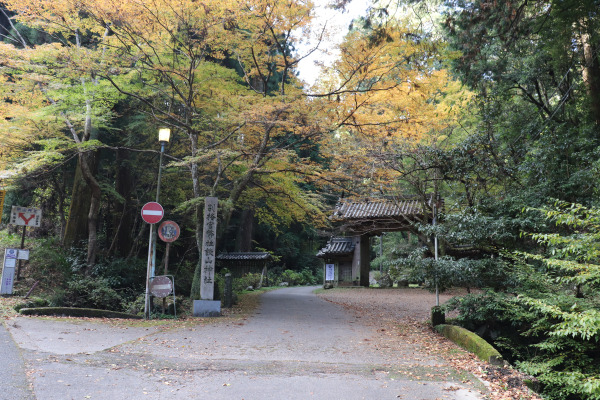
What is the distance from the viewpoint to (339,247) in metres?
26.6

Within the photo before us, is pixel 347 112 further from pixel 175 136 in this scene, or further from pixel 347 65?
pixel 175 136

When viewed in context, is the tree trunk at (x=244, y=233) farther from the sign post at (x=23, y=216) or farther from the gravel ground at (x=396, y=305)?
the sign post at (x=23, y=216)

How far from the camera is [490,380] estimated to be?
550 cm

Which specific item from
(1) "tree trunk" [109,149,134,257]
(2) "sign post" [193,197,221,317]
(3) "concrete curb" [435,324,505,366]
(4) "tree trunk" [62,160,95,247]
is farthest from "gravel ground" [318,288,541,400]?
(4) "tree trunk" [62,160,95,247]

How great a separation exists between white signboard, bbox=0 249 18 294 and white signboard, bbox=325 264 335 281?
58.5ft

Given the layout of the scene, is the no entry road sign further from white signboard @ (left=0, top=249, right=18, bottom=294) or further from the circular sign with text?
white signboard @ (left=0, top=249, right=18, bottom=294)

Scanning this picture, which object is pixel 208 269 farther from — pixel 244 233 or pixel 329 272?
pixel 244 233

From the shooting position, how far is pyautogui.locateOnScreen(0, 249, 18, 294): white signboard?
12.1 meters

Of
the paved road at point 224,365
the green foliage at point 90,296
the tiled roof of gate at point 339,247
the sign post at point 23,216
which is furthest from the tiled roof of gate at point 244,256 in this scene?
the paved road at point 224,365

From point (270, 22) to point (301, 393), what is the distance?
923 centimetres

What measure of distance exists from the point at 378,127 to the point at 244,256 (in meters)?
16.5

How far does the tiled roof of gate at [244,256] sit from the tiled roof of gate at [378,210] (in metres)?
5.80

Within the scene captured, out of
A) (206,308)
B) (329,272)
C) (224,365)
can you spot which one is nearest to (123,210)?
(206,308)

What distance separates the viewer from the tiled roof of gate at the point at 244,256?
25.7 m
